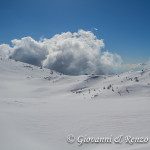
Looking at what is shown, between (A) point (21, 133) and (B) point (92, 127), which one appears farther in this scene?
(B) point (92, 127)

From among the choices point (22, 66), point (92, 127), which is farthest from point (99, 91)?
point (22, 66)

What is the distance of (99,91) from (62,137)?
751cm

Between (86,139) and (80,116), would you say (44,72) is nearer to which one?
(80,116)

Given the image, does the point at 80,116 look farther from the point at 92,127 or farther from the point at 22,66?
the point at 22,66

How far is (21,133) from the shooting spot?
499 centimetres

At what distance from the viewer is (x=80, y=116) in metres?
6.83

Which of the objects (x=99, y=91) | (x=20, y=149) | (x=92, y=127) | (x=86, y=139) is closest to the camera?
(x=20, y=149)

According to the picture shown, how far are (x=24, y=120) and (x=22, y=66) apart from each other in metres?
16.1

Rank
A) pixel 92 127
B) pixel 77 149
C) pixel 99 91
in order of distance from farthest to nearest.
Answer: pixel 99 91 → pixel 92 127 → pixel 77 149

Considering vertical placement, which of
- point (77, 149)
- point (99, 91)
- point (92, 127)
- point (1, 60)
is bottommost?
point (77, 149)

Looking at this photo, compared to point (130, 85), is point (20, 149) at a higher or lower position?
lower

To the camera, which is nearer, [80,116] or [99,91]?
[80,116]

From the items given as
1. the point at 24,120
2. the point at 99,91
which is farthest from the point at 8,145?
the point at 99,91

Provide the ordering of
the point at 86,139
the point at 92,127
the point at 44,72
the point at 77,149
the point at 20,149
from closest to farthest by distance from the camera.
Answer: the point at 20,149 < the point at 77,149 < the point at 86,139 < the point at 92,127 < the point at 44,72
